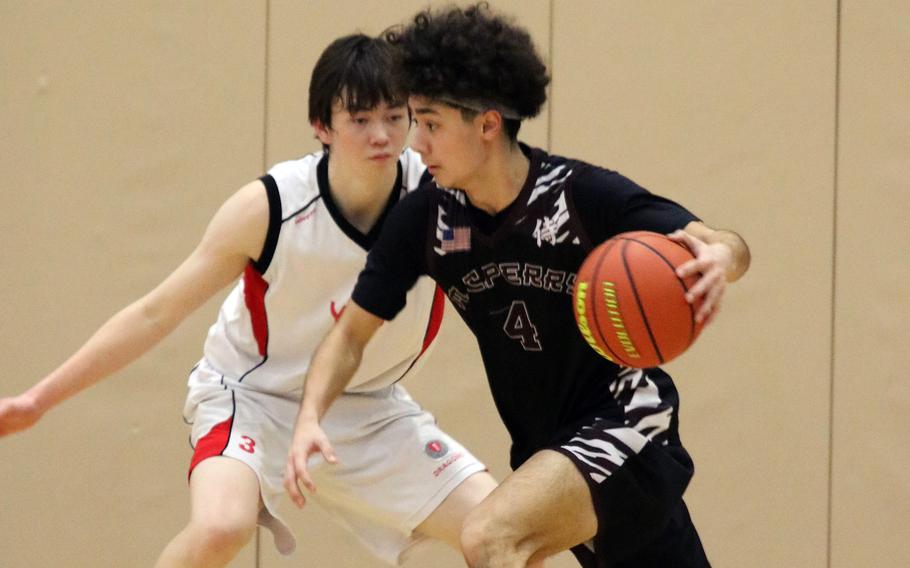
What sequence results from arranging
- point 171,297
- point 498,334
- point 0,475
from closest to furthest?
point 498,334
point 171,297
point 0,475

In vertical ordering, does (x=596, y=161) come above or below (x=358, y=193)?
below

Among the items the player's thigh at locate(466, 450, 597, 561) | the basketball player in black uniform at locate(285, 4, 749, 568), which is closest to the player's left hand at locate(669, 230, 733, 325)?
the basketball player in black uniform at locate(285, 4, 749, 568)

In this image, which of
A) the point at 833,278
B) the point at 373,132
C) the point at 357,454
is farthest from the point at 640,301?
the point at 833,278

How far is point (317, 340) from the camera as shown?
13.6 ft

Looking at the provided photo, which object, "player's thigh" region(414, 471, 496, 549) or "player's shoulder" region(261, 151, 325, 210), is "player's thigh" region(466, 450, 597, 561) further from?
"player's shoulder" region(261, 151, 325, 210)

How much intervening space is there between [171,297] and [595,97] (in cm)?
251

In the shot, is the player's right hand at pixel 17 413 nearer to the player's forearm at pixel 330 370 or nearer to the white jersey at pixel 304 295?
the white jersey at pixel 304 295

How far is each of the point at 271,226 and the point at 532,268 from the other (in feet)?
3.33

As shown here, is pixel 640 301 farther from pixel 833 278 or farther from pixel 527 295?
pixel 833 278

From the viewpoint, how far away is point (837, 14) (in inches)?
227

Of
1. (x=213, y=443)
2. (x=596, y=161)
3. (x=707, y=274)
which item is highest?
(x=707, y=274)

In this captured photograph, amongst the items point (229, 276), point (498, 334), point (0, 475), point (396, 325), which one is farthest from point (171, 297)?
point (0, 475)

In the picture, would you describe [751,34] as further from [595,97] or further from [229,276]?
[229,276]

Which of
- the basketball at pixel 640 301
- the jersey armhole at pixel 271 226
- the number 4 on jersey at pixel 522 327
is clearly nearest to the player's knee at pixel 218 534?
the jersey armhole at pixel 271 226
